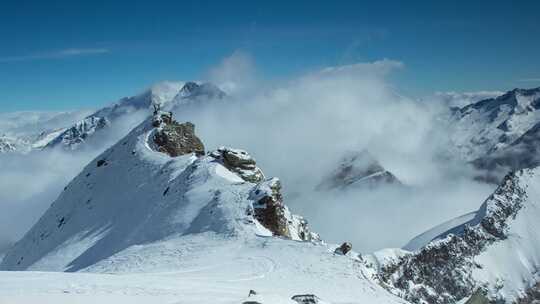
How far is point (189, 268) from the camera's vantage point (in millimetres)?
35406

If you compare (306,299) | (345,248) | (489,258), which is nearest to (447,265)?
(489,258)

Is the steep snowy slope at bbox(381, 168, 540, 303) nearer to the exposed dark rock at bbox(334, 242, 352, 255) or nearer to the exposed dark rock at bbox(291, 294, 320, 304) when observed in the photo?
the exposed dark rock at bbox(334, 242, 352, 255)

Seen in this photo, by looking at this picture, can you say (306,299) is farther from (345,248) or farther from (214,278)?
(345,248)

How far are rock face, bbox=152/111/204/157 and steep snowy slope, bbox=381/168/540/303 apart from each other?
3844cm

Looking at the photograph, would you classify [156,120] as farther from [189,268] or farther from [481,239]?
[481,239]

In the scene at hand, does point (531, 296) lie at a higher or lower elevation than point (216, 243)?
lower

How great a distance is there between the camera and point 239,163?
210 ft

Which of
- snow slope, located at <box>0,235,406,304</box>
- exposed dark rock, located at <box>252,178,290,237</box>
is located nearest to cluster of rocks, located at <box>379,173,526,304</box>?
exposed dark rock, located at <box>252,178,290,237</box>

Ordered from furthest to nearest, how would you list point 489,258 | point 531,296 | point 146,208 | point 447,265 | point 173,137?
point 531,296, point 489,258, point 447,265, point 173,137, point 146,208

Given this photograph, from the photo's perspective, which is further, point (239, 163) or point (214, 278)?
point (239, 163)

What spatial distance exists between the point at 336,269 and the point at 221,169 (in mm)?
29052

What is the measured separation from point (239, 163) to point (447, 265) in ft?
183

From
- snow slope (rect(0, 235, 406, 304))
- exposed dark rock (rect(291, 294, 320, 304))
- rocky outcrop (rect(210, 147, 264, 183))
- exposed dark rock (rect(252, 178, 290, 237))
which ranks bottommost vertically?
exposed dark rock (rect(291, 294, 320, 304))

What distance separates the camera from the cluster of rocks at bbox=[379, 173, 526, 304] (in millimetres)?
82625
